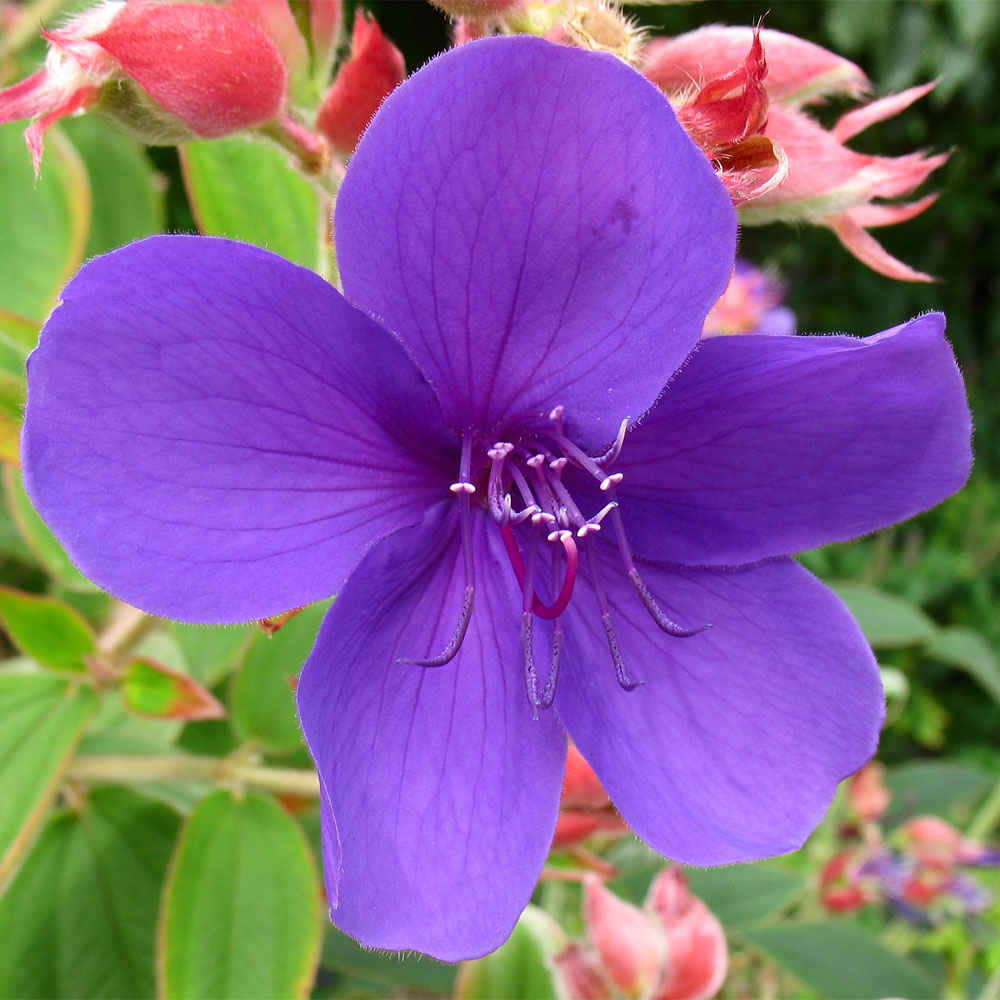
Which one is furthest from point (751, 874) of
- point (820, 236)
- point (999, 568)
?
point (820, 236)

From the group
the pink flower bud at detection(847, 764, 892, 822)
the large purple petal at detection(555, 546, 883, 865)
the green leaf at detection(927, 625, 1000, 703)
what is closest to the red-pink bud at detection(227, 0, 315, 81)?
the large purple petal at detection(555, 546, 883, 865)

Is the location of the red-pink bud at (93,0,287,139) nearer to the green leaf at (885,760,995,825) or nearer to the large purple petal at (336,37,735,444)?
the large purple petal at (336,37,735,444)

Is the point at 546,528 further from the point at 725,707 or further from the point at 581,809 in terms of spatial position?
the point at 581,809

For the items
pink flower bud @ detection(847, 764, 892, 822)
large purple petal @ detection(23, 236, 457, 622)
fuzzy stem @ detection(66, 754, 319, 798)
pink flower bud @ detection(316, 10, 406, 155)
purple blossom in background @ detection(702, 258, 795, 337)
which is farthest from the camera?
purple blossom in background @ detection(702, 258, 795, 337)

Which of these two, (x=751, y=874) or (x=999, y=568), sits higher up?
(x=751, y=874)

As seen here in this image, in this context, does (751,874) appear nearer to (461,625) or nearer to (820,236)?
(461,625)

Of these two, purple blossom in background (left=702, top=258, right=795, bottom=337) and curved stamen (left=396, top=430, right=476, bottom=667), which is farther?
purple blossom in background (left=702, top=258, right=795, bottom=337)

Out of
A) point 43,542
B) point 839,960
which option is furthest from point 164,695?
point 839,960

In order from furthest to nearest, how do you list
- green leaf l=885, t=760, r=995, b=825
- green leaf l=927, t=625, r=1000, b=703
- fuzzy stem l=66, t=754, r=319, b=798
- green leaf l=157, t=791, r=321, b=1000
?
green leaf l=927, t=625, r=1000, b=703, green leaf l=885, t=760, r=995, b=825, fuzzy stem l=66, t=754, r=319, b=798, green leaf l=157, t=791, r=321, b=1000
